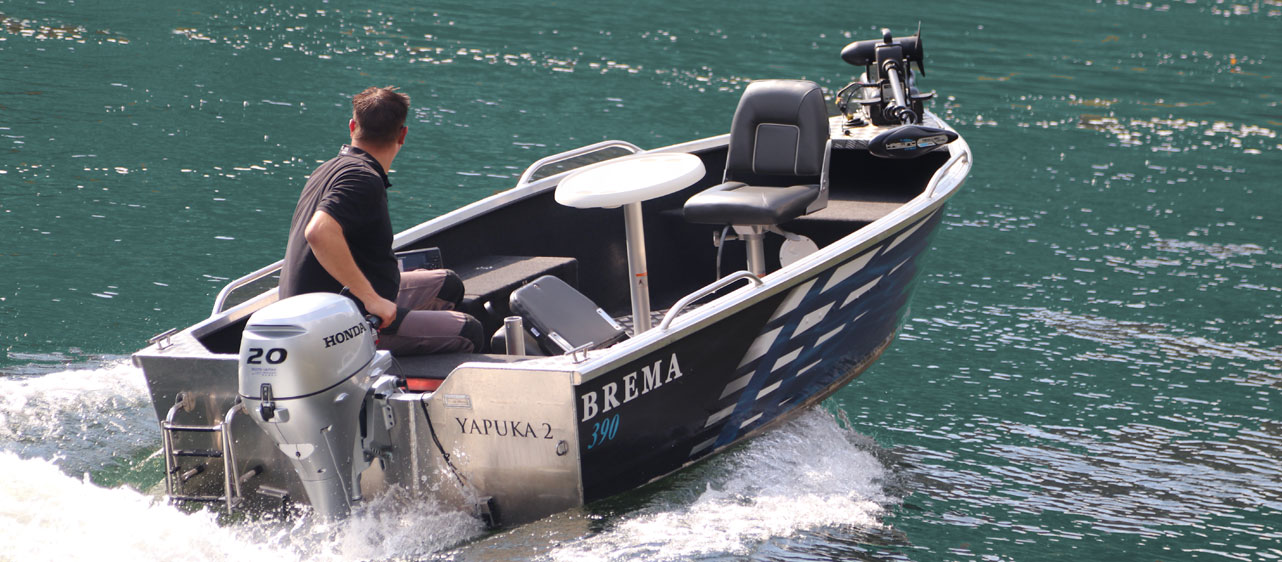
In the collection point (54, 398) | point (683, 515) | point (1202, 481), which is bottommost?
point (1202, 481)

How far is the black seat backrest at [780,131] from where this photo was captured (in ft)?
18.3

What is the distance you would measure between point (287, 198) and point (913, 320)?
4445 millimetres

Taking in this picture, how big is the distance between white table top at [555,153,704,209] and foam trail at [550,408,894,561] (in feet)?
3.33

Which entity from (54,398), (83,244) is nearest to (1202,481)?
(54,398)

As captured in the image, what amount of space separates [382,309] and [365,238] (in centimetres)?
23

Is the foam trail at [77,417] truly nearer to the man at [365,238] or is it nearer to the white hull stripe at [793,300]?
the man at [365,238]

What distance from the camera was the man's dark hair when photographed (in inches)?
155

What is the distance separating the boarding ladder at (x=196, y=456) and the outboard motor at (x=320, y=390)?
0.66 ft

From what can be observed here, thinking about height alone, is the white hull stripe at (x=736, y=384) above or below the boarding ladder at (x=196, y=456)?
below

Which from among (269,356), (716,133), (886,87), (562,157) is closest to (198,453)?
(269,356)

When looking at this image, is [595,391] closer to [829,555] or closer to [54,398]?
[829,555]

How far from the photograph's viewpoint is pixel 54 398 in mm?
4633

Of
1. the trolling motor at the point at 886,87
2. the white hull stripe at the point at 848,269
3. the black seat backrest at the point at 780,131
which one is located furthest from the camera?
the trolling motor at the point at 886,87

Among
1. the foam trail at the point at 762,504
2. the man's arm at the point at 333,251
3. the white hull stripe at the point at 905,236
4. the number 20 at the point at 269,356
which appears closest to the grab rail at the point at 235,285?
the man's arm at the point at 333,251
